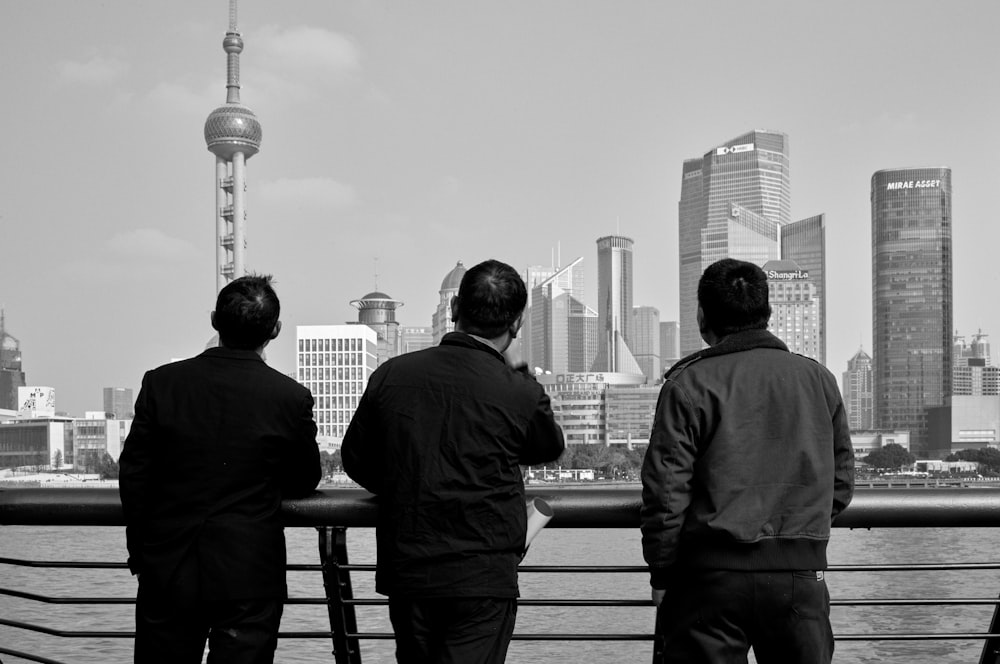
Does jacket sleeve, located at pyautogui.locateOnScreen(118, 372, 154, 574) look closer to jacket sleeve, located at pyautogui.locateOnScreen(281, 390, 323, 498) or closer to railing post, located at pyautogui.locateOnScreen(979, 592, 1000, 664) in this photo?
jacket sleeve, located at pyautogui.locateOnScreen(281, 390, 323, 498)

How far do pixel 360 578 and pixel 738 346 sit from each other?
22.3 m

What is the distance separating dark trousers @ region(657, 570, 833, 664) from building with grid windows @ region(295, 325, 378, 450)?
119071 millimetres

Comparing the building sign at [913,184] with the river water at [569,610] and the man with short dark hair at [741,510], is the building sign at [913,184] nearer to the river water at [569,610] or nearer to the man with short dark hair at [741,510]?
the river water at [569,610]

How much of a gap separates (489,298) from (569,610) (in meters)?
17.6

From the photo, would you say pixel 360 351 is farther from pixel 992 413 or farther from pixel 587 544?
pixel 587 544

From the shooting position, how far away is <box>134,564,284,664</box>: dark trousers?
2646mm

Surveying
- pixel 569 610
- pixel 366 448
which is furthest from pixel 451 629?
pixel 569 610

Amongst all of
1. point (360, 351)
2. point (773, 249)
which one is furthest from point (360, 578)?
point (773, 249)

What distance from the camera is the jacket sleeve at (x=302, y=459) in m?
2.79

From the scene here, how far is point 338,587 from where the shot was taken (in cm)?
292

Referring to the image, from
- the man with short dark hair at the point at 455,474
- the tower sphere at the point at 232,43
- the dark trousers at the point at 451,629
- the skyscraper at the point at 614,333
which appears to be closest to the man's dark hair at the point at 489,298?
the man with short dark hair at the point at 455,474

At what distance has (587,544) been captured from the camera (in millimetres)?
35000

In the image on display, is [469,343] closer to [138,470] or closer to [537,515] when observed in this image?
[537,515]

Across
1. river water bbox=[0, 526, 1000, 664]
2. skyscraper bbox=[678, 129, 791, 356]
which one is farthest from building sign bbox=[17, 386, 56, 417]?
river water bbox=[0, 526, 1000, 664]
